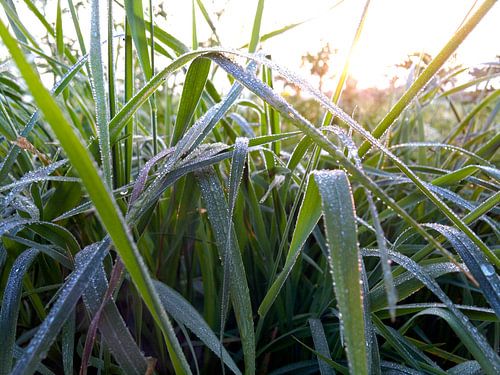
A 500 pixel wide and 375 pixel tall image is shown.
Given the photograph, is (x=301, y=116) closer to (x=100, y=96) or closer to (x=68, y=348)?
(x=100, y=96)

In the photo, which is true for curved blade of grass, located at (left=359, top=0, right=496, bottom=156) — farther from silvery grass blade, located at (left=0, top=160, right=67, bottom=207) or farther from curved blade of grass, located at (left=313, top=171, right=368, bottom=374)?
silvery grass blade, located at (left=0, top=160, right=67, bottom=207)

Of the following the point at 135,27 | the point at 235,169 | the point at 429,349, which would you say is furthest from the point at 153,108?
the point at 429,349

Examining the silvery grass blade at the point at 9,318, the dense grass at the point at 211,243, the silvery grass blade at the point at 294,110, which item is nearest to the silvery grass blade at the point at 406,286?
the dense grass at the point at 211,243

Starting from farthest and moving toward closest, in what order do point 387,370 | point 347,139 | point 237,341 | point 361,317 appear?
1. point 237,341
2. point 387,370
3. point 347,139
4. point 361,317

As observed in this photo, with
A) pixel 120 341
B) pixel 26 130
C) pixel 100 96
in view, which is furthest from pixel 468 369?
pixel 26 130

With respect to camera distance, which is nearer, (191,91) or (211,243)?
(191,91)

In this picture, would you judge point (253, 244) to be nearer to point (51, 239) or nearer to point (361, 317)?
point (51, 239)

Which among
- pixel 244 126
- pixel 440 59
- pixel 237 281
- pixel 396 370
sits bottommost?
pixel 396 370
